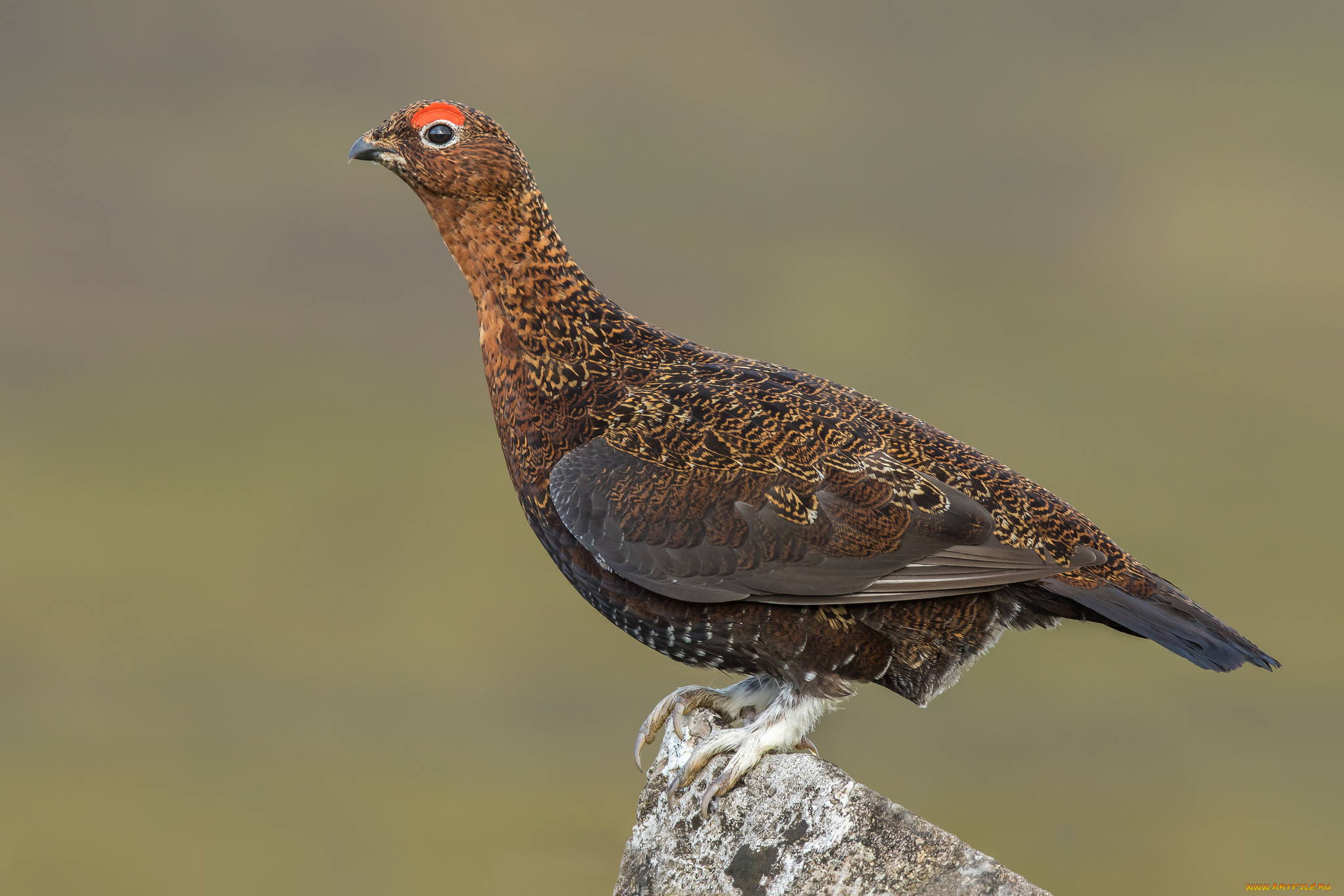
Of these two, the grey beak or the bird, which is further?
the grey beak

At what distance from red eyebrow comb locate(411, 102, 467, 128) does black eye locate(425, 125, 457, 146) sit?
3 centimetres

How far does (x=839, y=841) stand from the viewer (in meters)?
4.64

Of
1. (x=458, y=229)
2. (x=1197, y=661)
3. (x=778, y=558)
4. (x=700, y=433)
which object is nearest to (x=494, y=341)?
(x=458, y=229)

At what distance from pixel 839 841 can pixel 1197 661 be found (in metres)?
1.55

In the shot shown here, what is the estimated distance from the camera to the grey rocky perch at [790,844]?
438 cm

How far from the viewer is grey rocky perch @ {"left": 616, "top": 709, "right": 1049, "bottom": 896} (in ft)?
14.4

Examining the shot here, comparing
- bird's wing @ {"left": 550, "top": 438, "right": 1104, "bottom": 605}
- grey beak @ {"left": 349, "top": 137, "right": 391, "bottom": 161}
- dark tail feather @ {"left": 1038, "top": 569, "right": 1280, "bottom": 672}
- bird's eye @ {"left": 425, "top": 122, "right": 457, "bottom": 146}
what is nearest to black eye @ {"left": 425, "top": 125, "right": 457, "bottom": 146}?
bird's eye @ {"left": 425, "top": 122, "right": 457, "bottom": 146}

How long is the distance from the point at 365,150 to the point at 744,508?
7.45 ft

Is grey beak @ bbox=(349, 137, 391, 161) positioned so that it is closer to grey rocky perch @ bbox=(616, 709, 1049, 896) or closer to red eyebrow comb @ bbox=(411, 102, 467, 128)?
red eyebrow comb @ bbox=(411, 102, 467, 128)

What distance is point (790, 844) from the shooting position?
15.7 ft

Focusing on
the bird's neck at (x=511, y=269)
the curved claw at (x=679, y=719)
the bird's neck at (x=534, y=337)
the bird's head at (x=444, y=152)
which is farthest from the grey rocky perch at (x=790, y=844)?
the bird's head at (x=444, y=152)

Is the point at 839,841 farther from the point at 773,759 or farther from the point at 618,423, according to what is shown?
the point at 618,423

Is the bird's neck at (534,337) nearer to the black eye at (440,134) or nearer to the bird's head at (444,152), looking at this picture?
the bird's head at (444,152)

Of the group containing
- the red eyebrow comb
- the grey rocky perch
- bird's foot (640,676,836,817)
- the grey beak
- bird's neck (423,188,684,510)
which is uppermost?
the red eyebrow comb
